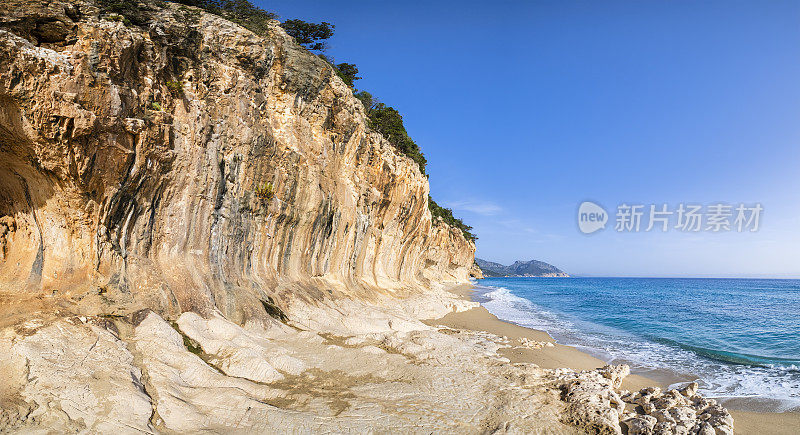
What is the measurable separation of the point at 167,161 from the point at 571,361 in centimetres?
1425

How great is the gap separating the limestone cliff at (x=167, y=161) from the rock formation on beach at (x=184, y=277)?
5 centimetres

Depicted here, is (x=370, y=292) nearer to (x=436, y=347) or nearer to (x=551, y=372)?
(x=436, y=347)

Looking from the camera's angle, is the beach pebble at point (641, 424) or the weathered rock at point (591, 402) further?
the weathered rock at point (591, 402)

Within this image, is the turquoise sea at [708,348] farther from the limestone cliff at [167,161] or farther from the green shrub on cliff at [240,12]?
the green shrub on cliff at [240,12]

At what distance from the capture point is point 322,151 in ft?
59.2

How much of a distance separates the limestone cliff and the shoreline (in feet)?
21.7

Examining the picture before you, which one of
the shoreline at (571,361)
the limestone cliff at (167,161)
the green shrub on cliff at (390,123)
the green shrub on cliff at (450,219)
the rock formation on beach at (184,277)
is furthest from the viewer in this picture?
the green shrub on cliff at (450,219)

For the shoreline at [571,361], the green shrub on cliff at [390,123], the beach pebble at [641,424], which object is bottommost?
the shoreline at [571,361]

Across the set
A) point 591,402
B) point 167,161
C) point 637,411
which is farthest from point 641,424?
point 167,161

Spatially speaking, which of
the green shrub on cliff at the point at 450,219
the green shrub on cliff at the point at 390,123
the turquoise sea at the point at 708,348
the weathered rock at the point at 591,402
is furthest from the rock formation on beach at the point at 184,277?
the green shrub on cliff at the point at 450,219

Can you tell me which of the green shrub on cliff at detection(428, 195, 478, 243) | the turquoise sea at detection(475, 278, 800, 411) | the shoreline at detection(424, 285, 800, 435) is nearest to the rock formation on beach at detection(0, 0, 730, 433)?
the shoreline at detection(424, 285, 800, 435)

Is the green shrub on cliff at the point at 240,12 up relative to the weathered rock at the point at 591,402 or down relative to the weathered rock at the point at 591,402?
up

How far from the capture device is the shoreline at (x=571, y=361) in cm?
782

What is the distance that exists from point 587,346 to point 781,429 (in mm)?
8402
